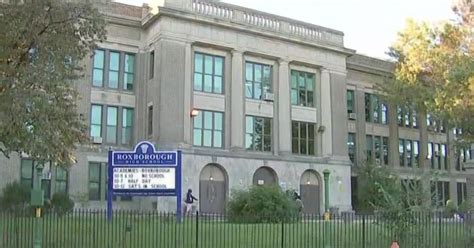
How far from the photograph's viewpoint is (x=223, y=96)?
42.9 m

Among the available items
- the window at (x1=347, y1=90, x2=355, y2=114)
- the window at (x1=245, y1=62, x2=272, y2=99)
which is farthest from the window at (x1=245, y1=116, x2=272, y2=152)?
the window at (x1=347, y1=90, x2=355, y2=114)

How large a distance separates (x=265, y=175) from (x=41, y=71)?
92.3 ft

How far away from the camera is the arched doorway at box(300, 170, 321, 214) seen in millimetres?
45844

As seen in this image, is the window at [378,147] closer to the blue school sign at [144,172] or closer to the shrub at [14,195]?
the shrub at [14,195]

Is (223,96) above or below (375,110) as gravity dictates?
below

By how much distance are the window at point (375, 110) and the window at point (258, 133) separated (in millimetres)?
13018

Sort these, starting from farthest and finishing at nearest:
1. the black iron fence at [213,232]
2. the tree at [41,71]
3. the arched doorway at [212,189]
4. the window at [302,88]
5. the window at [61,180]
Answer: the window at [302,88]
the arched doorway at [212,189]
the window at [61,180]
the black iron fence at [213,232]
the tree at [41,71]

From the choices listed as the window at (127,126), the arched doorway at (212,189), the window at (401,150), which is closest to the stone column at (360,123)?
the window at (401,150)

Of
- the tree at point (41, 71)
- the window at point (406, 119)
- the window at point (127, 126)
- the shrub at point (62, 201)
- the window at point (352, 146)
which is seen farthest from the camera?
the window at point (406, 119)

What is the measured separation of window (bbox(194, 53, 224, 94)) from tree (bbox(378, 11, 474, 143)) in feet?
40.6

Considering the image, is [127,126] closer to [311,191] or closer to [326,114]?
[311,191]

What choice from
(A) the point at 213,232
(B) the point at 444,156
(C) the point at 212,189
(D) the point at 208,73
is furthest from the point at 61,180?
(B) the point at 444,156

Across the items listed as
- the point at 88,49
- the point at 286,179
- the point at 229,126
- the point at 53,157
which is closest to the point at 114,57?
the point at 229,126

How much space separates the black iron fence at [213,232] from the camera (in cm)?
1902
